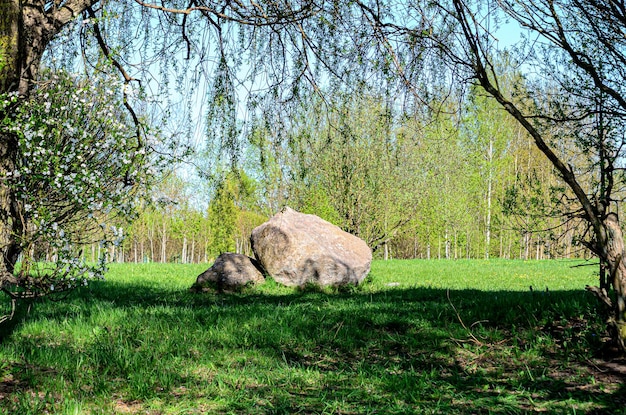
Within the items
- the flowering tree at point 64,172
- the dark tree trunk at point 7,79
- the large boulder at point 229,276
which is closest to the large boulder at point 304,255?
A: the large boulder at point 229,276

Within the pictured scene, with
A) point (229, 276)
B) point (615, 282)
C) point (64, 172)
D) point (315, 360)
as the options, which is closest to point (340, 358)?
point (315, 360)

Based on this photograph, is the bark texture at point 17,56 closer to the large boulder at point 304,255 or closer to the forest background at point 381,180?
the forest background at point 381,180

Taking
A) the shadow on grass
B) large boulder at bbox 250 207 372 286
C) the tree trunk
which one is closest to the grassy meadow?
the shadow on grass

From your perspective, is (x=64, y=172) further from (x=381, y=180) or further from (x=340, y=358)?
(x=381, y=180)

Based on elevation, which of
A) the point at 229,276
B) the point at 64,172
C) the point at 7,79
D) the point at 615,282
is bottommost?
the point at 229,276

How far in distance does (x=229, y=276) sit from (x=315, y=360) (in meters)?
5.17

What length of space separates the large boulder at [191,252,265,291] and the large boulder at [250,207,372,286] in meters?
0.31

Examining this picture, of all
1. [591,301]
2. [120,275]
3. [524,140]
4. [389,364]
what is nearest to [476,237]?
[524,140]

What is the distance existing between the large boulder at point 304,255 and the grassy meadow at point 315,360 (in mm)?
2824

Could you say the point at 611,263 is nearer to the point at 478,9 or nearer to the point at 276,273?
the point at 478,9

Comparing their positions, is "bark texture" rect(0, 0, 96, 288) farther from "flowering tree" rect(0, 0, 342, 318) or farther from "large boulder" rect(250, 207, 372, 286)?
"large boulder" rect(250, 207, 372, 286)

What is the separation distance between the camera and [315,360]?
475cm

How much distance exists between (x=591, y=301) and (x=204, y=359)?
424cm

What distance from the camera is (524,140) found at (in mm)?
27719
